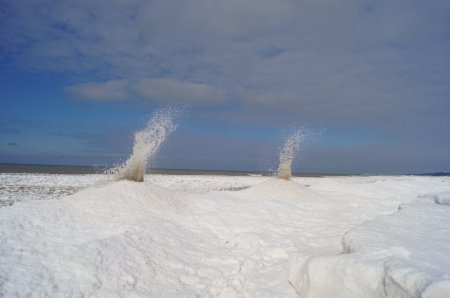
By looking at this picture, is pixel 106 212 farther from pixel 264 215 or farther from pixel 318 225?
pixel 318 225

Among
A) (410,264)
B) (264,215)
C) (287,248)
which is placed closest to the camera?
(410,264)

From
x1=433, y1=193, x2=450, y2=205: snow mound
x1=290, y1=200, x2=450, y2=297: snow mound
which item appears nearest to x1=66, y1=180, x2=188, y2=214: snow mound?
x1=290, y1=200, x2=450, y2=297: snow mound

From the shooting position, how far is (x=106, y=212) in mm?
8727

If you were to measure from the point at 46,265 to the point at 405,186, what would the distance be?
2204 cm

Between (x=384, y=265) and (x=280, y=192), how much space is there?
9897 mm

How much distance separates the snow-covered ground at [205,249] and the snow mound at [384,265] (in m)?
0.02

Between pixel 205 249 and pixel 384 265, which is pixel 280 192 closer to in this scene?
pixel 205 249

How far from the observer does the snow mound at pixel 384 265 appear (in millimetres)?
3916

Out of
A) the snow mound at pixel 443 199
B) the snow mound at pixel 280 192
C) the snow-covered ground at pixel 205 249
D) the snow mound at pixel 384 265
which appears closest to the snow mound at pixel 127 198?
the snow-covered ground at pixel 205 249

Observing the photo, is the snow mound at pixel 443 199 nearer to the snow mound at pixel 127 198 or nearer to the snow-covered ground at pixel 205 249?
A: the snow-covered ground at pixel 205 249

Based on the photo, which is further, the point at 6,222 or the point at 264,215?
the point at 264,215

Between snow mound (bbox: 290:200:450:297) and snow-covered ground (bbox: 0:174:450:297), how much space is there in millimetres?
15

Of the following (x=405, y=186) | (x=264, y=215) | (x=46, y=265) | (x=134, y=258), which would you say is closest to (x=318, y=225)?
(x=264, y=215)

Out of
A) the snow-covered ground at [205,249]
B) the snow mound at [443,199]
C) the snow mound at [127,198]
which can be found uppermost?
the snow mound at [443,199]
